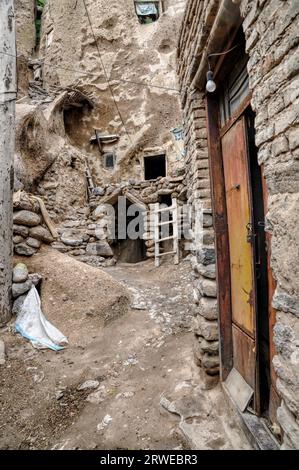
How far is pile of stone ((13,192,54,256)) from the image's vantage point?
4422mm

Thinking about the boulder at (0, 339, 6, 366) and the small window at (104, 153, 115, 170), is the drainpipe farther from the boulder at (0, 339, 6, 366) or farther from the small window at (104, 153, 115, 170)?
the small window at (104, 153, 115, 170)

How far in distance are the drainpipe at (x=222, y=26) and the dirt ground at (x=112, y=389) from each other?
8.95 ft

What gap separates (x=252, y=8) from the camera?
1.28 meters

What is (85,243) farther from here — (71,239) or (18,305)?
(18,305)

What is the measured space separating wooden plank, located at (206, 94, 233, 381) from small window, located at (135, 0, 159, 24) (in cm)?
1553

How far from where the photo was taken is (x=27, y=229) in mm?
4527

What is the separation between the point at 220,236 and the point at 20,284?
3.27 m

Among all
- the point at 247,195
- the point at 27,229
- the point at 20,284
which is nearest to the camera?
the point at 247,195

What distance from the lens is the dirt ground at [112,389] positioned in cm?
184

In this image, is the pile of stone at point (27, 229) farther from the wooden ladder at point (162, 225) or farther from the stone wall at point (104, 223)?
the wooden ladder at point (162, 225)

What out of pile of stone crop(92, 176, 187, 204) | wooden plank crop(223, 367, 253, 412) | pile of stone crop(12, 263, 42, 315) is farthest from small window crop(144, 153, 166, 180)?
wooden plank crop(223, 367, 253, 412)

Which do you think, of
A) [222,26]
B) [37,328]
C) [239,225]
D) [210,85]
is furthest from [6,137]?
[239,225]

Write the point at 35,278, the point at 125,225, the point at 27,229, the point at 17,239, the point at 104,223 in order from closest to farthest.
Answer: the point at 35,278 → the point at 17,239 → the point at 27,229 → the point at 104,223 → the point at 125,225
